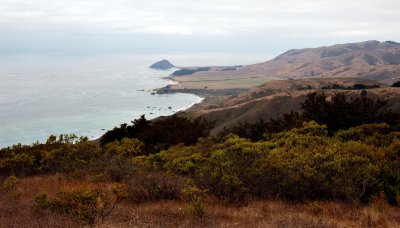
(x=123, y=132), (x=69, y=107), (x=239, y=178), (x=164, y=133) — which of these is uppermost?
(x=239, y=178)

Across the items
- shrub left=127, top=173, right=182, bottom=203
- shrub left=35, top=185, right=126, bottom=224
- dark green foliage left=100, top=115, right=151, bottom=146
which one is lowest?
dark green foliage left=100, top=115, right=151, bottom=146

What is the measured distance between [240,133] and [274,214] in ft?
51.8

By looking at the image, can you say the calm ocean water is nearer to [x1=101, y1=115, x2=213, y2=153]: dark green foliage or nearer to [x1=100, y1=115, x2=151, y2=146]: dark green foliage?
[x1=100, y1=115, x2=151, y2=146]: dark green foliage

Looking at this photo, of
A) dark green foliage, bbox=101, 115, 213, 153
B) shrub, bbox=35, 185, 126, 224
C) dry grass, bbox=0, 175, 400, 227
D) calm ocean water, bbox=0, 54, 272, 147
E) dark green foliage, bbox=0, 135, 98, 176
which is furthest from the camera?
calm ocean water, bbox=0, 54, 272, 147

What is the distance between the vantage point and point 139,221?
789 cm

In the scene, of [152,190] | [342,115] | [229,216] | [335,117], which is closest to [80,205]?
[152,190]

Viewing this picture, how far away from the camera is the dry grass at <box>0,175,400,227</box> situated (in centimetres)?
754

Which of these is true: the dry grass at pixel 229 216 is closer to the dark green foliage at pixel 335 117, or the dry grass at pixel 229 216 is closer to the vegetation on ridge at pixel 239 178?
the vegetation on ridge at pixel 239 178

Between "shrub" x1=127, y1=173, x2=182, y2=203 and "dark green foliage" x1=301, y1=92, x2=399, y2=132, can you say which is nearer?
"shrub" x1=127, y1=173, x2=182, y2=203

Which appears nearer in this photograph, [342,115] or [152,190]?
[152,190]

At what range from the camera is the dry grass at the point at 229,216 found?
7.54 metres

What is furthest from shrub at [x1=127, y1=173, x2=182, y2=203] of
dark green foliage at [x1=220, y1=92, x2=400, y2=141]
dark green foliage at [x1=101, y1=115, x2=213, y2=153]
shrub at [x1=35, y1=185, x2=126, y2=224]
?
dark green foliage at [x1=220, y1=92, x2=400, y2=141]

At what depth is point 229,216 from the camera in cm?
839

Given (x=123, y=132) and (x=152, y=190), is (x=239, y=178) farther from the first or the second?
(x=123, y=132)
